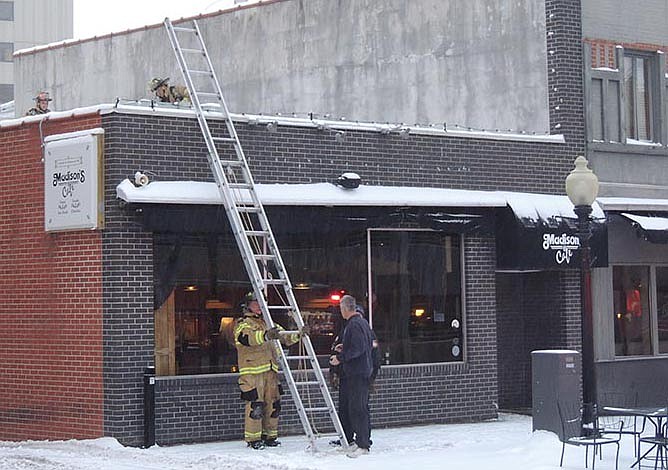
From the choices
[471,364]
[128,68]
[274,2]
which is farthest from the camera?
[128,68]

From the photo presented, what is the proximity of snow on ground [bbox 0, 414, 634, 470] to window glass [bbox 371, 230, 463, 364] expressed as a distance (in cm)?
193

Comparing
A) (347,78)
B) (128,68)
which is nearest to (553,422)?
(347,78)

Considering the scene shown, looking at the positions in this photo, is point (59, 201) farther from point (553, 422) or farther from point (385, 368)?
point (553, 422)

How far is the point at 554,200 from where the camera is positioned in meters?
19.5

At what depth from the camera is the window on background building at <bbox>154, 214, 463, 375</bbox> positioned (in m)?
16.5

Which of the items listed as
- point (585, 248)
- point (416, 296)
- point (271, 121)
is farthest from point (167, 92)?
point (585, 248)

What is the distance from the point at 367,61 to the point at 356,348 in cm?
962

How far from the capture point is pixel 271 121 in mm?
17188

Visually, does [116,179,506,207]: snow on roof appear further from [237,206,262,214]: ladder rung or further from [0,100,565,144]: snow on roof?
[0,100,565,144]: snow on roof

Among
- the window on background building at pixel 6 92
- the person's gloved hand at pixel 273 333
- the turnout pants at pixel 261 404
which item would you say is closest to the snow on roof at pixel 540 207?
the turnout pants at pixel 261 404

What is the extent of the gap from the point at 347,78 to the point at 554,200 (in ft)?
18.5

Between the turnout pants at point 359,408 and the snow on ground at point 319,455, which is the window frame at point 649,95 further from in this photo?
the turnout pants at point 359,408

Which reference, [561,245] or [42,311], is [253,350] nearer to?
[42,311]

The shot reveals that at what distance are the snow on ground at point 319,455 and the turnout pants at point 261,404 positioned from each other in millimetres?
244
